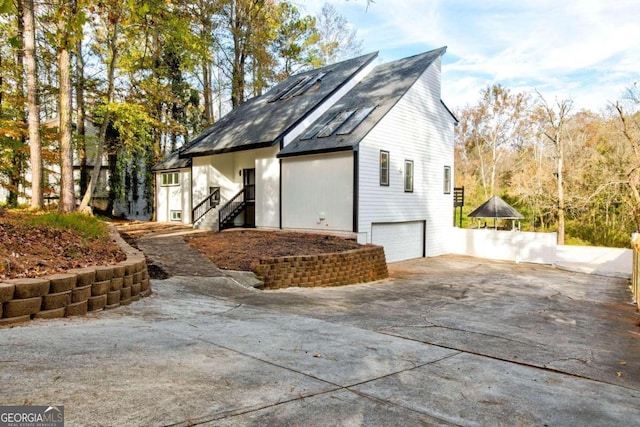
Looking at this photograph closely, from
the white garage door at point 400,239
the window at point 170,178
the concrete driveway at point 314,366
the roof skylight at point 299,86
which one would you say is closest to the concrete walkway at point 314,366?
the concrete driveway at point 314,366

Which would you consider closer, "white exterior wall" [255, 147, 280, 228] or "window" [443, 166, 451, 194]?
"white exterior wall" [255, 147, 280, 228]

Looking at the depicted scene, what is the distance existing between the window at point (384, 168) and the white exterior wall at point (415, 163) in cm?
23

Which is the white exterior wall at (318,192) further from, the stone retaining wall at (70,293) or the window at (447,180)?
the stone retaining wall at (70,293)

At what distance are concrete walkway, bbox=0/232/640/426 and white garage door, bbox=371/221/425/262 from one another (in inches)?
351

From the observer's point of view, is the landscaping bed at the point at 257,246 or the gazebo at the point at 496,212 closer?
the landscaping bed at the point at 257,246

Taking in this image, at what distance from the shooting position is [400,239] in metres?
17.7

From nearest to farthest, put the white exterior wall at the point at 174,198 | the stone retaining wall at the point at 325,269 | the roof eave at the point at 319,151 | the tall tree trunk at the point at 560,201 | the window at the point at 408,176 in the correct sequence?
the stone retaining wall at the point at 325,269 → the roof eave at the point at 319,151 → the window at the point at 408,176 → the white exterior wall at the point at 174,198 → the tall tree trunk at the point at 560,201

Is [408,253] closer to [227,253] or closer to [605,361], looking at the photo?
[227,253]

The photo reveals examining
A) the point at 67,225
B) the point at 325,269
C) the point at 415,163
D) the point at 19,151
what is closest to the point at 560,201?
the point at 415,163

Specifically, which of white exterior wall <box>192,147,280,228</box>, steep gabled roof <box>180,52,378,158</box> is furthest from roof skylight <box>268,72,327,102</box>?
white exterior wall <box>192,147,280,228</box>

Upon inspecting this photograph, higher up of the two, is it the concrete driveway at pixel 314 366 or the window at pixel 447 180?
the window at pixel 447 180

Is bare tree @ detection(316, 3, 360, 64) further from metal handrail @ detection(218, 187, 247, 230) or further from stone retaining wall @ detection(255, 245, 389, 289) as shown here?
stone retaining wall @ detection(255, 245, 389, 289)

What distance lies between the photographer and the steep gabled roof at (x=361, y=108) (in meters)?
15.2

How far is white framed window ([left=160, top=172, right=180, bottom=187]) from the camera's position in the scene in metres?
22.4
